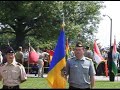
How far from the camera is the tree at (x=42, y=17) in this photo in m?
38.3

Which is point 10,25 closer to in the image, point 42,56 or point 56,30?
point 56,30

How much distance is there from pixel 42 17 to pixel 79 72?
3398 cm

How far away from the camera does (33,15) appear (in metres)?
39.6

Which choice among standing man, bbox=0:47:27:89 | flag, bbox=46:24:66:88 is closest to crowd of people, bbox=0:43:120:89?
standing man, bbox=0:47:27:89

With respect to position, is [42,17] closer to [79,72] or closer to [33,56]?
[33,56]

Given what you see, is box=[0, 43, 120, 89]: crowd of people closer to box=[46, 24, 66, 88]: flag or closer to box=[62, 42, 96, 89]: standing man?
box=[62, 42, 96, 89]: standing man

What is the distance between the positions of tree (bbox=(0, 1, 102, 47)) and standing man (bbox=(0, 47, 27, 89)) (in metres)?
28.4

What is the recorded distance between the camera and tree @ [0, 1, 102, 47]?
38.3m

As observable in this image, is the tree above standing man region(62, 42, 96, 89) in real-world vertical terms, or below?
above

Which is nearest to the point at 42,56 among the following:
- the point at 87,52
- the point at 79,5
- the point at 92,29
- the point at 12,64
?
the point at 87,52

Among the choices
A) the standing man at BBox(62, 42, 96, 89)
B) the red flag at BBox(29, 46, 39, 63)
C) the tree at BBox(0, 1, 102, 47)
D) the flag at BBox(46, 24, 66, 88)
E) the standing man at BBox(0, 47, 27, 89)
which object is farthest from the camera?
the tree at BBox(0, 1, 102, 47)

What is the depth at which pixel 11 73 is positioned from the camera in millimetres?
8078

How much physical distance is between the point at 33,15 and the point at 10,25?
299cm

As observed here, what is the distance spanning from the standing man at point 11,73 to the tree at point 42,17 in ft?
93.3
